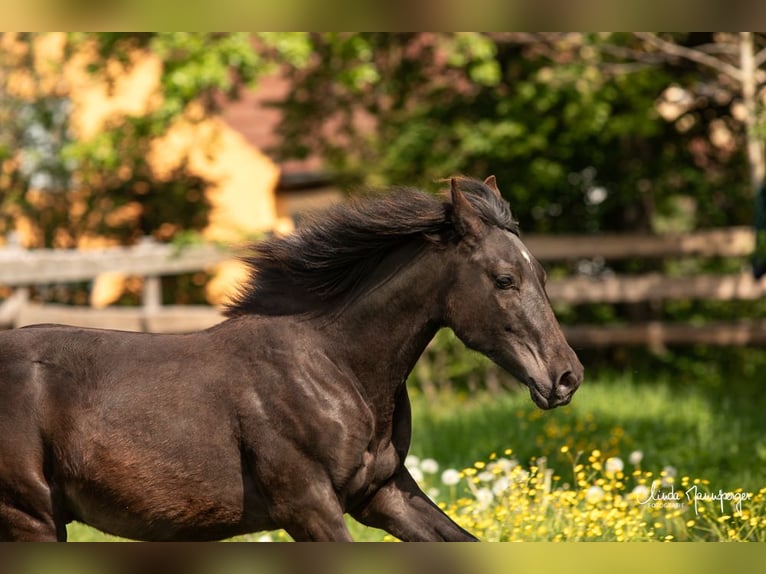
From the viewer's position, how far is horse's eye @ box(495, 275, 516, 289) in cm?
409

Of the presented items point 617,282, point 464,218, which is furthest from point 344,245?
point 617,282

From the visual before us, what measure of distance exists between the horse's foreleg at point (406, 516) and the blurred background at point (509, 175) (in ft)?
15.1

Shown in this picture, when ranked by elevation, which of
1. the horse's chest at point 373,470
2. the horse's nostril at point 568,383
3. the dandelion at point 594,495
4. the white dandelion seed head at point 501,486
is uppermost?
the horse's nostril at point 568,383

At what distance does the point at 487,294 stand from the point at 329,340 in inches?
24.7

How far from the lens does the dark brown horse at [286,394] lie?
4043mm

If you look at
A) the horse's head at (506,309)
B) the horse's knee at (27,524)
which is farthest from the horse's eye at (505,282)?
the horse's knee at (27,524)

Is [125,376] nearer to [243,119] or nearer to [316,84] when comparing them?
[316,84]

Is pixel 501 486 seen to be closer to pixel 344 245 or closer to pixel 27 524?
pixel 344 245

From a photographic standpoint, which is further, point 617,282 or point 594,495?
point 617,282

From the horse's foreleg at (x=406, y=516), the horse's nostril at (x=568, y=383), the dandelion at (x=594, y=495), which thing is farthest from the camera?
the dandelion at (x=594, y=495)

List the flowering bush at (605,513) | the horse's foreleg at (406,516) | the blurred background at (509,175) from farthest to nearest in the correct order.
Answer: the blurred background at (509,175)
the flowering bush at (605,513)
the horse's foreleg at (406,516)

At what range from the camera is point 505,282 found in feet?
13.4

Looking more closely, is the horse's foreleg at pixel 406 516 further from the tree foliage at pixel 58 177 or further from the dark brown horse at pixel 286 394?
the tree foliage at pixel 58 177

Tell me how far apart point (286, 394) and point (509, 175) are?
29.9 feet
